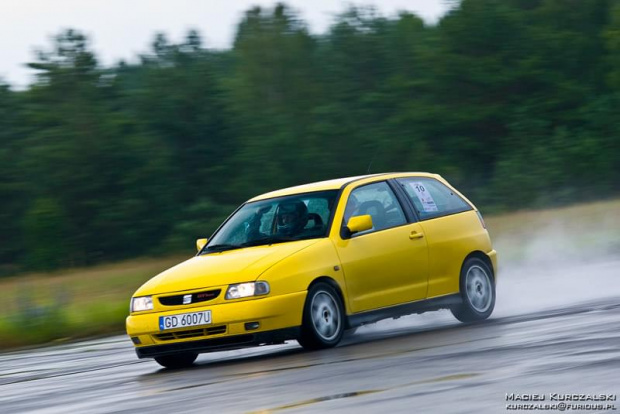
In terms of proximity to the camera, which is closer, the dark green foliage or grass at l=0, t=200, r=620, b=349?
grass at l=0, t=200, r=620, b=349

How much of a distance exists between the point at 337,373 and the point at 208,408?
1.60 metres

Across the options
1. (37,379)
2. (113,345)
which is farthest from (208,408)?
(113,345)

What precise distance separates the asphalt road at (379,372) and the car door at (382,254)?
1.43 ft

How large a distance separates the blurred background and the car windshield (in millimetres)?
57484

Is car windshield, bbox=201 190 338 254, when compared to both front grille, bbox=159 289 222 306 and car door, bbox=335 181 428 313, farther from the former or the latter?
front grille, bbox=159 289 222 306

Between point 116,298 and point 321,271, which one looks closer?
point 321,271

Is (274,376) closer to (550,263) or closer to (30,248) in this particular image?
(550,263)

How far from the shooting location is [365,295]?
41.3 feet

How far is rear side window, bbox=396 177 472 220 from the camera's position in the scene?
45.3 ft

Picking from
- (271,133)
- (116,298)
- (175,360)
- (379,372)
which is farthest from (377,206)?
(271,133)

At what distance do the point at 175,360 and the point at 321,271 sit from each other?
1615 millimetres

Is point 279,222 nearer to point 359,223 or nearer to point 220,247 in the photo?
point 220,247

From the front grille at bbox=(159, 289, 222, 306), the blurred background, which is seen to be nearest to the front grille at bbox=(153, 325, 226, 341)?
the front grille at bbox=(159, 289, 222, 306)

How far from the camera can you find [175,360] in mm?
12438
